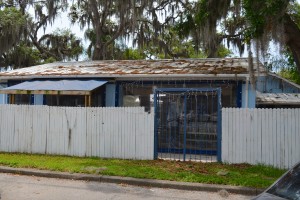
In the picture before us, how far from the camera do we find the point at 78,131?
11359mm

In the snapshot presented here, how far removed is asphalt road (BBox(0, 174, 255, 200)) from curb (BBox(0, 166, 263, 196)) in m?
0.15

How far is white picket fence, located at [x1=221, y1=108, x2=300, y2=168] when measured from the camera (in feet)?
31.2

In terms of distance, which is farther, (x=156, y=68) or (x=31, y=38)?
(x=31, y=38)

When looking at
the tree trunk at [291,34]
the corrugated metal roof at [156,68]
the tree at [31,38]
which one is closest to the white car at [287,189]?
the tree trunk at [291,34]

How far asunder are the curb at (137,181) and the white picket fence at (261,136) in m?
2.20

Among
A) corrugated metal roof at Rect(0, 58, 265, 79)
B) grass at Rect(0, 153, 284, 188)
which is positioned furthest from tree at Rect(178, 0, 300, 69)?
grass at Rect(0, 153, 284, 188)

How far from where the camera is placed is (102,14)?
78.2ft

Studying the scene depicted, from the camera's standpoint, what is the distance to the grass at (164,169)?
27.5 feet

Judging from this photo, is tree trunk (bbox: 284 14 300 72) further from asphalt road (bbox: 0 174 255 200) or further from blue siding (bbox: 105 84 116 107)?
blue siding (bbox: 105 84 116 107)

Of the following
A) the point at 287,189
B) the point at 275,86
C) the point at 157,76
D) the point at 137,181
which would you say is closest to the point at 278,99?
the point at 275,86

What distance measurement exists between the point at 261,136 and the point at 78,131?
17.7 feet

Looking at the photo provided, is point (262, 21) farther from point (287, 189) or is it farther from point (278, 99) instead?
point (278, 99)

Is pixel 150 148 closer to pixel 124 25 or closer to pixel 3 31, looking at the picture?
pixel 124 25

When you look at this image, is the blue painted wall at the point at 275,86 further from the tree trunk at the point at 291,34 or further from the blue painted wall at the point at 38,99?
the blue painted wall at the point at 38,99
